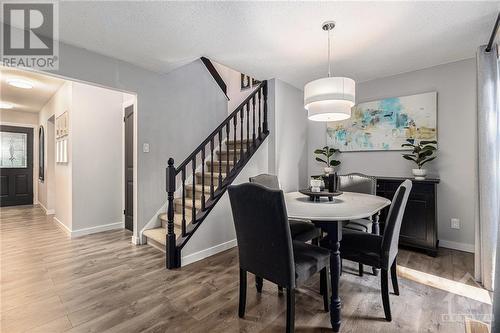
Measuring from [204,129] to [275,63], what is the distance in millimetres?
1738

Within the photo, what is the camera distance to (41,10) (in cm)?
201

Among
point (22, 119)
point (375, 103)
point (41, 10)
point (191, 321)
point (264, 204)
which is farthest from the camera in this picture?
point (22, 119)

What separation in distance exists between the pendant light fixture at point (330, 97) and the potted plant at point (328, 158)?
1.79 meters

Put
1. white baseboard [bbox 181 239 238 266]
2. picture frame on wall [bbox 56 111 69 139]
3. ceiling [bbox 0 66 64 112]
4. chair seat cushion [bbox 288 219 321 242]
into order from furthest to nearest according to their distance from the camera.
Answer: picture frame on wall [bbox 56 111 69 139] → ceiling [bbox 0 66 64 112] → white baseboard [bbox 181 239 238 266] → chair seat cushion [bbox 288 219 321 242]

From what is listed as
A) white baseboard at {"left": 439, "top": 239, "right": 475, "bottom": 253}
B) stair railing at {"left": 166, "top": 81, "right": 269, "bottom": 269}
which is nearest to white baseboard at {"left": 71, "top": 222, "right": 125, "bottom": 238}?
stair railing at {"left": 166, "top": 81, "right": 269, "bottom": 269}

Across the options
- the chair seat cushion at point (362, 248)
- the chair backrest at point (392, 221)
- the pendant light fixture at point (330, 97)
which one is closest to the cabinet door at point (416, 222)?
the chair seat cushion at point (362, 248)

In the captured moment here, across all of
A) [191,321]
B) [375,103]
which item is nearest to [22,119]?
[191,321]

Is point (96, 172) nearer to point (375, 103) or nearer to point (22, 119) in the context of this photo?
point (22, 119)

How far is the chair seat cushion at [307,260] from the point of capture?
1.49 m

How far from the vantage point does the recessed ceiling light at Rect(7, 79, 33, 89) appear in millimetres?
3664

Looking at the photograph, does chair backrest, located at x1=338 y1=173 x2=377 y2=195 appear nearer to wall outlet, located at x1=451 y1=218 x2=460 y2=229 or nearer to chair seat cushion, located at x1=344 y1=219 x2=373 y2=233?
chair seat cushion, located at x1=344 y1=219 x2=373 y2=233

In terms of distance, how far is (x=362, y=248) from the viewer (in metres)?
1.81

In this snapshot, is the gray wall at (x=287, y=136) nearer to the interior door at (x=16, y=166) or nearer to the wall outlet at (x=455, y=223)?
the wall outlet at (x=455, y=223)

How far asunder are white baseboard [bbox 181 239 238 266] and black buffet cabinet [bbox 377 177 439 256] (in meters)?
Result: 2.26
